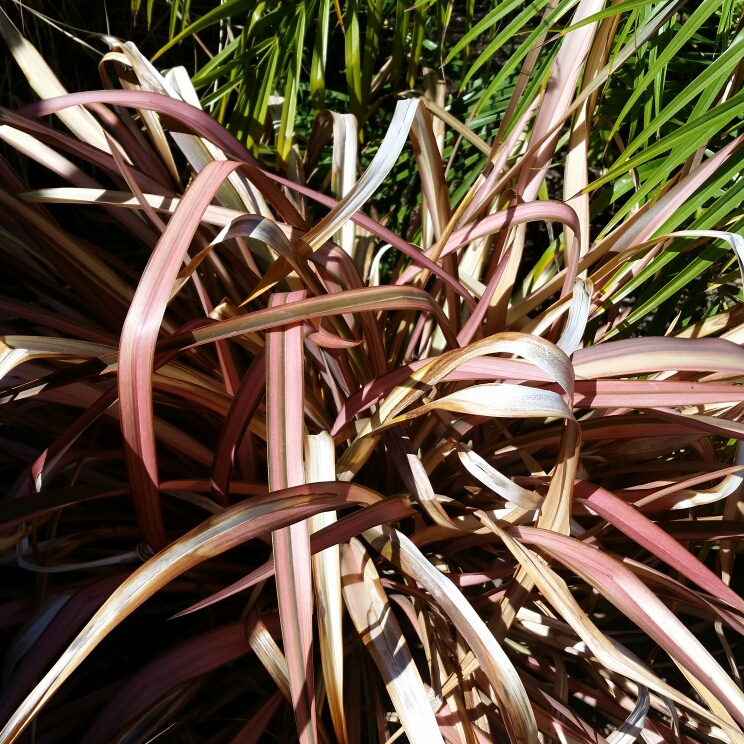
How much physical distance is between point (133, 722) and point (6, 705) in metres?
0.10

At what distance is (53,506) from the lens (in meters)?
0.50

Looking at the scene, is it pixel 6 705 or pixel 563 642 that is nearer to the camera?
pixel 6 705

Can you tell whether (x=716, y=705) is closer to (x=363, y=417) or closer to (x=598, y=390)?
(x=598, y=390)

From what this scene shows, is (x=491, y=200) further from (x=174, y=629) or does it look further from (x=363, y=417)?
(x=174, y=629)

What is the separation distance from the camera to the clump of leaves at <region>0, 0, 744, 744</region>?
481 mm

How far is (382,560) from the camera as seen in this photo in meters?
0.70

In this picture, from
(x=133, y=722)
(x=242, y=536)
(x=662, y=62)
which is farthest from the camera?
(x=662, y=62)

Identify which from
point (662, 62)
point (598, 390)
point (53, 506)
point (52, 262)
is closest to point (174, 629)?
point (53, 506)

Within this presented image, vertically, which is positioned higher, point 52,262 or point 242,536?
point 52,262

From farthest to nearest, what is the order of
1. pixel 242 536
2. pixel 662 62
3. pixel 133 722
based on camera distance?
pixel 662 62 < pixel 133 722 < pixel 242 536

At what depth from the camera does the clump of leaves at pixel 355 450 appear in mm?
481

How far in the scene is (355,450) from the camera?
0.60 m

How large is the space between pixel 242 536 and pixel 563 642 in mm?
394

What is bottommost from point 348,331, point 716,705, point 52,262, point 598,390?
point 716,705
